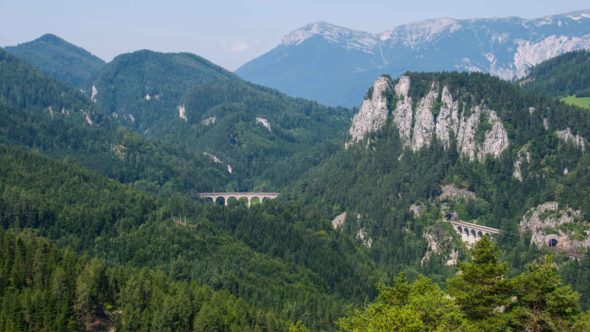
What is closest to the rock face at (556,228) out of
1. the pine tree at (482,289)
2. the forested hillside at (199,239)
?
the forested hillside at (199,239)

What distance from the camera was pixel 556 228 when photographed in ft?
600

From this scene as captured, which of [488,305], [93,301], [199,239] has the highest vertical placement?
[488,305]

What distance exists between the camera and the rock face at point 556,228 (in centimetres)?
17650

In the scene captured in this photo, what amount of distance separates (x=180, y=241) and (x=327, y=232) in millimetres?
52162

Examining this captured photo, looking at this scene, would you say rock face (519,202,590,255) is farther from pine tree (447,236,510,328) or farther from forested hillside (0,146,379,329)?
pine tree (447,236,510,328)

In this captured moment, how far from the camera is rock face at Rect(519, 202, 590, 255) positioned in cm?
17650

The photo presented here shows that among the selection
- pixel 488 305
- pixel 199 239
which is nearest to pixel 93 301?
pixel 488 305

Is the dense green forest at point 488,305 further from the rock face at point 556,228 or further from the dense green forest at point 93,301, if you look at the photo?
the rock face at point 556,228

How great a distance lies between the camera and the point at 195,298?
104 meters

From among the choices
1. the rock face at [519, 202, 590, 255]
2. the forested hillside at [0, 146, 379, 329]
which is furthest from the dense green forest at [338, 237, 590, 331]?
the rock face at [519, 202, 590, 255]

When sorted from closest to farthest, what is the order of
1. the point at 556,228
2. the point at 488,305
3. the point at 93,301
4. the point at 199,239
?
the point at 488,305 < the point at 93,301 < the point at 199,239 < the point at 556,228

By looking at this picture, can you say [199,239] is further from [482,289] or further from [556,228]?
[482,289]

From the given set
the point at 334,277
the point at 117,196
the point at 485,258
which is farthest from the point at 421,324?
the point at 117,196

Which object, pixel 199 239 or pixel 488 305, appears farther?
pixel 199 239
